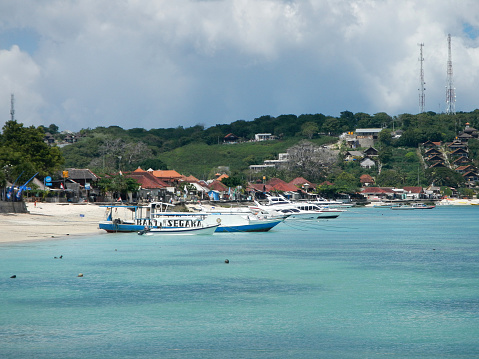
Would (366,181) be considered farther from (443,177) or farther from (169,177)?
(169,177)

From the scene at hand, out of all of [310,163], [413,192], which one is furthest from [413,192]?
[310,163]

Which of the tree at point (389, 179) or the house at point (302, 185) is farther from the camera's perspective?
the tree at point (389, 179)

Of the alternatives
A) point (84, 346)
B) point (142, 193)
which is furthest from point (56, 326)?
point (142, 193)

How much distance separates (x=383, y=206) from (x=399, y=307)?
468 ft

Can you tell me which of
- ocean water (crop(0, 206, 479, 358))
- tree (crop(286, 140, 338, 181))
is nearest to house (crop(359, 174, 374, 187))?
tree (crop(286, 140, 338, 181))

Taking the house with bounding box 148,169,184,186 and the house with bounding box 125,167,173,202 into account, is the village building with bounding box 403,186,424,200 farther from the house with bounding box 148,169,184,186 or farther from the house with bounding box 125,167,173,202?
the house with bounding box 125,167,173,202

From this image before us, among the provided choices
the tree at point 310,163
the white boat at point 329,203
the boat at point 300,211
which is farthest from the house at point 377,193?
the boat at point 300,211

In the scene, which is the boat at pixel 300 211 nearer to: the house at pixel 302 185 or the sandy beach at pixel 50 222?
the sandy beach at pixel 50 222

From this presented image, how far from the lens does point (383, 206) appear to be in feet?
531

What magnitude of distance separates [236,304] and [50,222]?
4187cm

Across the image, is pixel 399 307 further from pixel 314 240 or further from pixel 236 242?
pixel 314 240

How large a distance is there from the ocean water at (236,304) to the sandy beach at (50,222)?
324 inches

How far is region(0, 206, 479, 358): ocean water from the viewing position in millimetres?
17406

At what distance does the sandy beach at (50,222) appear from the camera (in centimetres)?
4912
